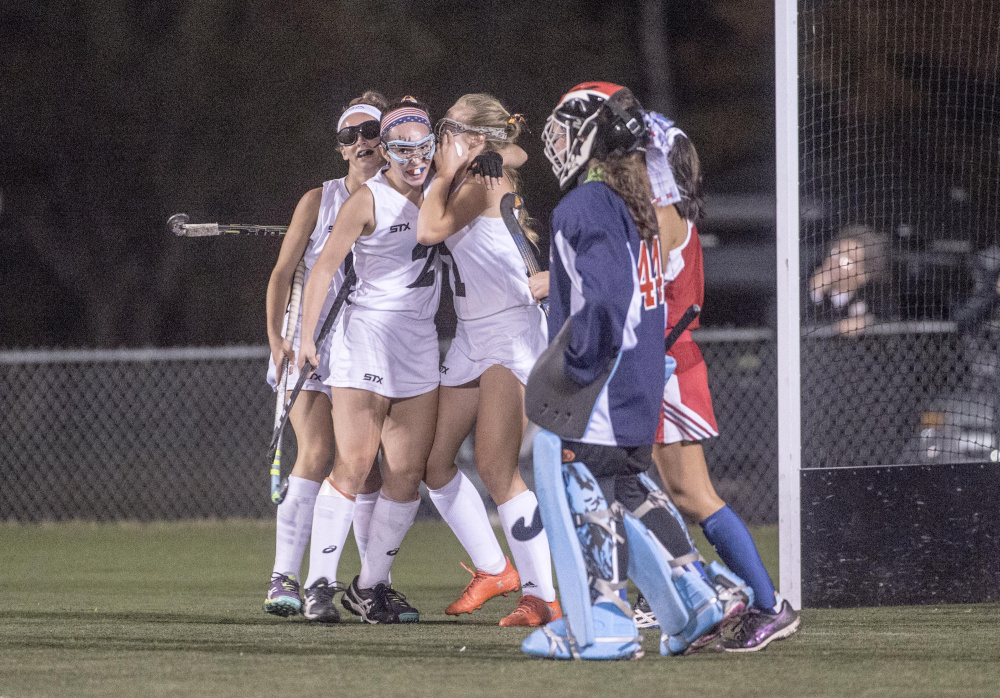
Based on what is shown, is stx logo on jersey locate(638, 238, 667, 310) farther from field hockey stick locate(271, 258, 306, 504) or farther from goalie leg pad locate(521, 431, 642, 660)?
field hockey stick locate(271, 258, 306, 504)

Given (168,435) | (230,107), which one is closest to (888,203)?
(168,435)

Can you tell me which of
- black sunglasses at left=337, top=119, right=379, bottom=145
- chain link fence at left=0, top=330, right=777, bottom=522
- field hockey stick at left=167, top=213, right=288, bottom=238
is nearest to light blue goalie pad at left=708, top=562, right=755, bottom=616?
black sunglasses at left=337, top=119, right=379, bottom=145

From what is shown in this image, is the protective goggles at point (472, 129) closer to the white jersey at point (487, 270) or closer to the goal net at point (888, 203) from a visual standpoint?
the white jersey at point (487, 270)

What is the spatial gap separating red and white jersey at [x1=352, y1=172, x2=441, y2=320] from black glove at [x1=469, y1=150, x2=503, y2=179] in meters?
0.43

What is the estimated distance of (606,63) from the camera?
16703 mm

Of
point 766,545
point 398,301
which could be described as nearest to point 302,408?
point 398,301

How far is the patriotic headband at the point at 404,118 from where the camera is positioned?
237 inches

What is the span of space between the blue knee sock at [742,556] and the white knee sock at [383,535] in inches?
60.2

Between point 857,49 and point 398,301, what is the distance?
254 centimetres

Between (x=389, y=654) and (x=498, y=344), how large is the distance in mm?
1462

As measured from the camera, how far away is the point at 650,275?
183 inches

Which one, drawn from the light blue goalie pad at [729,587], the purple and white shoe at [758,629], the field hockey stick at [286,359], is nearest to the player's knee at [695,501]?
the light blue goalie pad at [729,587]

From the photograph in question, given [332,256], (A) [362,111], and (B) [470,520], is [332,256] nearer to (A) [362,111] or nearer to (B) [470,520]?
(A) [362,111]

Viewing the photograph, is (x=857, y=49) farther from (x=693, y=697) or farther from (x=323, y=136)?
(x=323, y=136)
